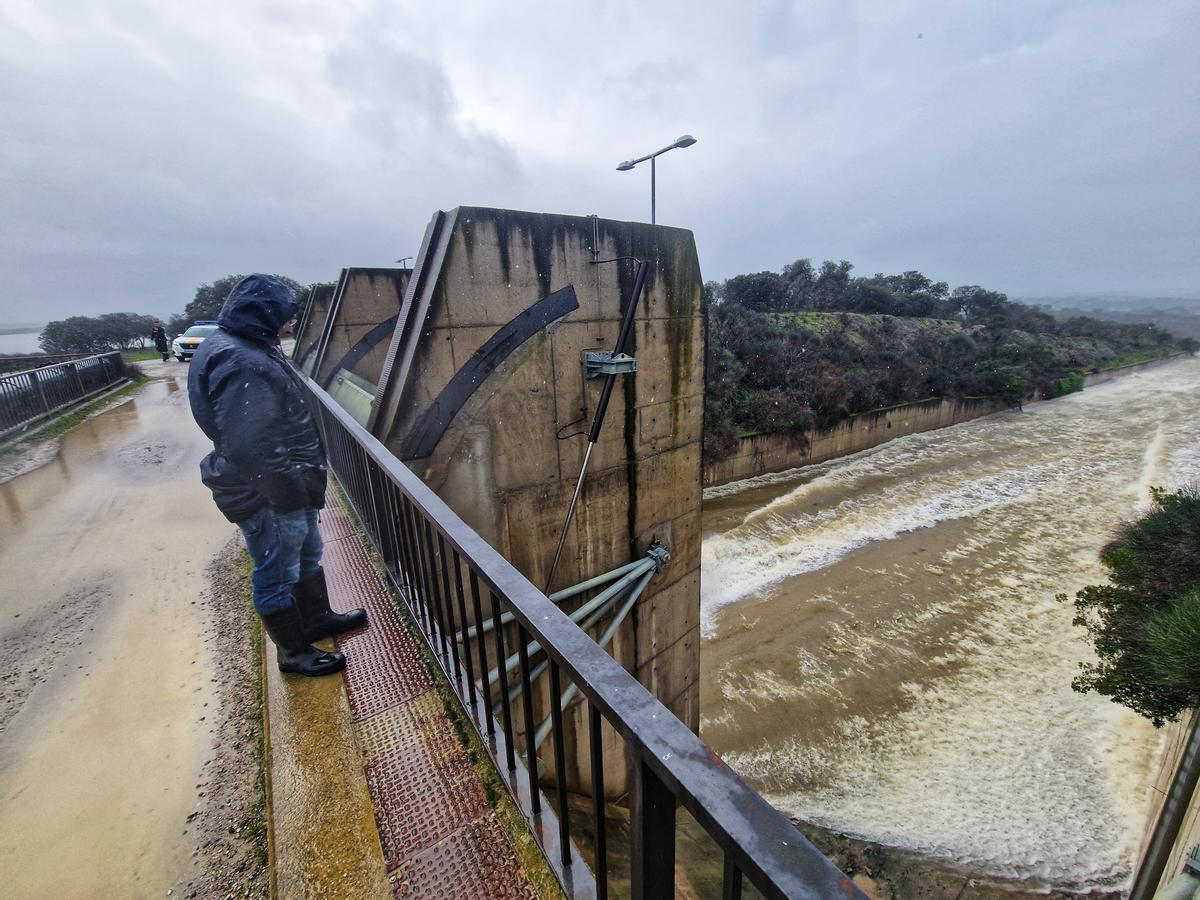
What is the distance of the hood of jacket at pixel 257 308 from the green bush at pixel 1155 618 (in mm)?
9413

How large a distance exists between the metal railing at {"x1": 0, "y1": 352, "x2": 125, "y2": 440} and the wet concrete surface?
4.17 metres

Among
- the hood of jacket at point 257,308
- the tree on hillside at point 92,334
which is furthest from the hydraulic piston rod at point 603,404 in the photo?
the tree on hillside at point 92,334

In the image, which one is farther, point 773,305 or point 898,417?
point 773,305

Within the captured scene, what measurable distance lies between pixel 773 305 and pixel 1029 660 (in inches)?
1057

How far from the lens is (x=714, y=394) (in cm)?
1955

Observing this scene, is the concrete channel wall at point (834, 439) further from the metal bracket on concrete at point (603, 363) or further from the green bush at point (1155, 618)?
the metal bracket on concrete at point (603, 363)

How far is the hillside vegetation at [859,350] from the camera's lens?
68.1 feet

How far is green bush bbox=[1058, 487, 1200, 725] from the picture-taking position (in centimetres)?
599

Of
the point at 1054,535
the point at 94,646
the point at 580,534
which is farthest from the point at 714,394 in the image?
the point at 94,646

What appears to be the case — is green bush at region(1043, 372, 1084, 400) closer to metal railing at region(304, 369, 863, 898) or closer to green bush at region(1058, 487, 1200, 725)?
green bush at region(1058, 487, 1200, 725)

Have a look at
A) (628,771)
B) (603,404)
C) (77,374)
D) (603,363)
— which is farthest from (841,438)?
(77,374)

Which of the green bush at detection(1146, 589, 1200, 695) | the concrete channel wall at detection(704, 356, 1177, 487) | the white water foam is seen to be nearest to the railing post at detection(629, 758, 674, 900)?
the green bush at detection(1146, 589, 1200, 695)

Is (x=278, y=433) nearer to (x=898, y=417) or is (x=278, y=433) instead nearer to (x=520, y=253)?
(x=520, y=253)

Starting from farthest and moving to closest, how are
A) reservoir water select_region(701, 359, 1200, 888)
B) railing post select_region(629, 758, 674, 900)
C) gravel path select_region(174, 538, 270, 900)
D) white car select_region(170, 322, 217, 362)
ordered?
white car select_region(170, 322, 217, 362)
reservoir water select_region(701, 359, 1200, 888)
gravel path select_region(174, 538, 270, 900)
railing post select_region(629, 758, 674, 900)
